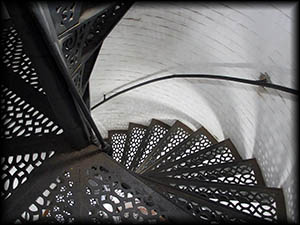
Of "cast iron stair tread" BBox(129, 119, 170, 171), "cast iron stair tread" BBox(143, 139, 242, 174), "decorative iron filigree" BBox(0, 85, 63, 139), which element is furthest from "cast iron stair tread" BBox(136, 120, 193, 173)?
"decorative iron filigree" BBox(0, 85, 63, 139)

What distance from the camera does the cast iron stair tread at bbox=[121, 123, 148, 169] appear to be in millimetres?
4383

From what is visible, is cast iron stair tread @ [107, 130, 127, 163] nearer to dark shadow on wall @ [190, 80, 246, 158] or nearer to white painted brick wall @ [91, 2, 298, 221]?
white painted brick wall @ [91, 2, 298, 221]

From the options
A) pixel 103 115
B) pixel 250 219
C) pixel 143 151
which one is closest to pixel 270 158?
pixel 250 219

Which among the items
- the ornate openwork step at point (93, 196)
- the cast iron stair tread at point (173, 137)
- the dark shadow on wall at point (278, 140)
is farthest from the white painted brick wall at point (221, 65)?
the ornate openwork step at point (93, 196)

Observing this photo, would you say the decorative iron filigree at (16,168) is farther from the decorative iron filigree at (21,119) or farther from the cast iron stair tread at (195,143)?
the cast iron stair tread at (195,143)

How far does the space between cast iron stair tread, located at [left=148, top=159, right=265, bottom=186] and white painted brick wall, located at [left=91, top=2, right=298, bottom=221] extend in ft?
0.40

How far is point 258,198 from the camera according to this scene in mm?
2045

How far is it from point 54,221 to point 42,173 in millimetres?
272

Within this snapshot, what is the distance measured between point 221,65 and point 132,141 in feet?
8.84

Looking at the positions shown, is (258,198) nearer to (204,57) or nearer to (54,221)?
(204,57)

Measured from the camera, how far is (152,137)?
4.39 m

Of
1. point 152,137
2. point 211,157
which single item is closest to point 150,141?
point 152,137

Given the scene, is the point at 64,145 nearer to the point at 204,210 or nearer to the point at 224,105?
the point at 204,210

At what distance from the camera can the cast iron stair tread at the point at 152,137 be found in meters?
4.19
